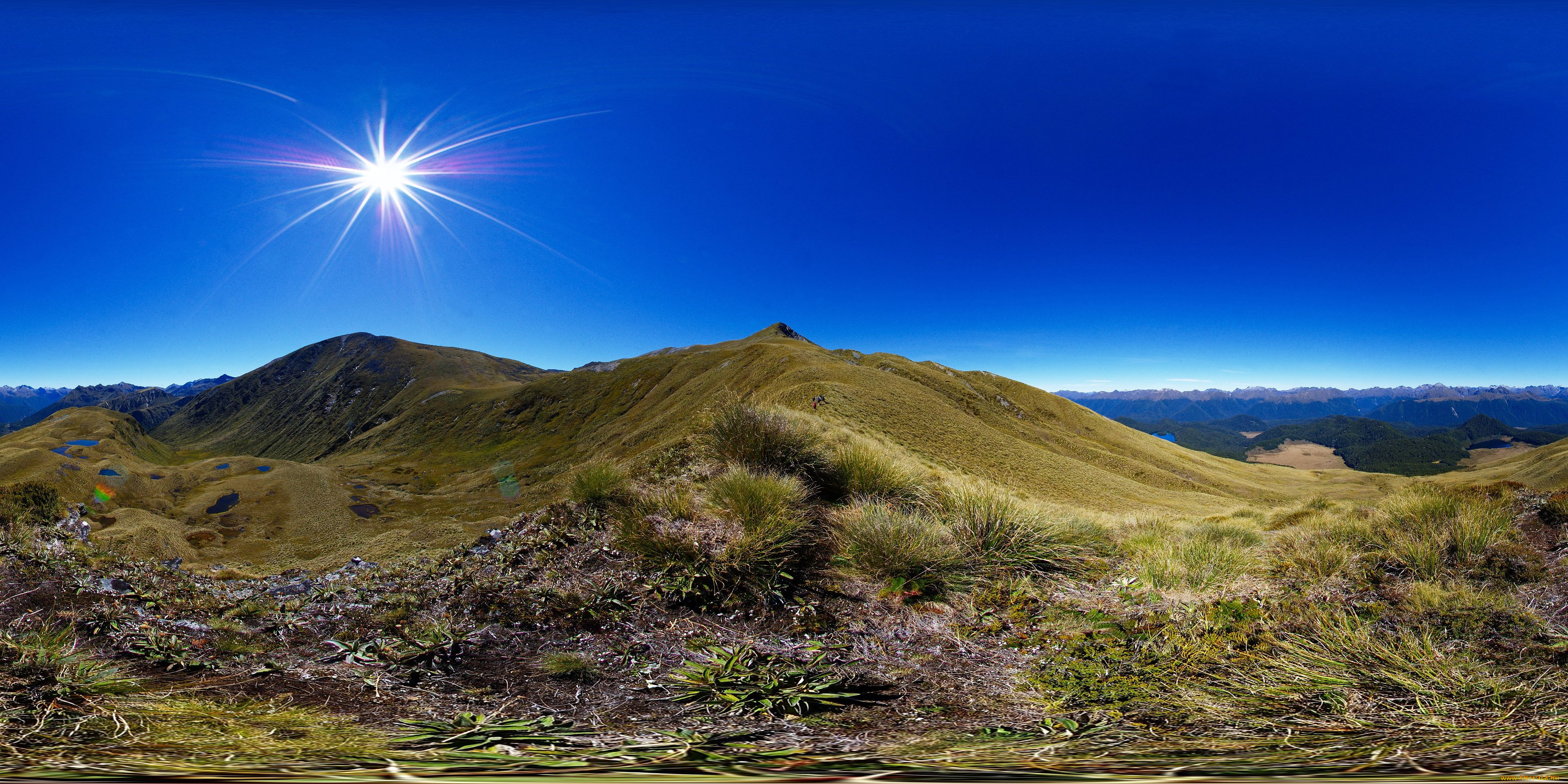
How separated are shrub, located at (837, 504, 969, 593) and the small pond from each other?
333ft

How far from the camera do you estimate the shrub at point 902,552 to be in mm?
4480

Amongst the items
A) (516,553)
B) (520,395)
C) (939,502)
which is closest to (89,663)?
(516,553)

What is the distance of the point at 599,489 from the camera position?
5.88m

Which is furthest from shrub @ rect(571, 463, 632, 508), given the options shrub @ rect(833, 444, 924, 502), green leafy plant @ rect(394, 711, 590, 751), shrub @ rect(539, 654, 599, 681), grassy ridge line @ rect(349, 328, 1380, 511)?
green leafy plant @ rect(394, 711, 590, 751)

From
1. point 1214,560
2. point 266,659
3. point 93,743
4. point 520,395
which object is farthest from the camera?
point 520,395

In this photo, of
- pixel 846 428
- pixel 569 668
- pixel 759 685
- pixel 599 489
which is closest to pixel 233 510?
pixel 846 428

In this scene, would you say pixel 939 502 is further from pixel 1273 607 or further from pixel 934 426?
pixel 934 426

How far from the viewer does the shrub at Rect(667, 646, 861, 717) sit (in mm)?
2709

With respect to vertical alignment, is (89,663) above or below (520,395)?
below

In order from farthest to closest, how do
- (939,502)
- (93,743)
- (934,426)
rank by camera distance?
1. (934,426)
2. (939,502)
3. (93,743)

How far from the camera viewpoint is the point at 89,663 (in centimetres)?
265

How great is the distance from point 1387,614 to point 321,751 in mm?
6060

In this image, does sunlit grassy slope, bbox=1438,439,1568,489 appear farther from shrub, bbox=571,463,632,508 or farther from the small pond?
the small pond

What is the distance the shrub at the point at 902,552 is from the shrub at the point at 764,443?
5.55ft
